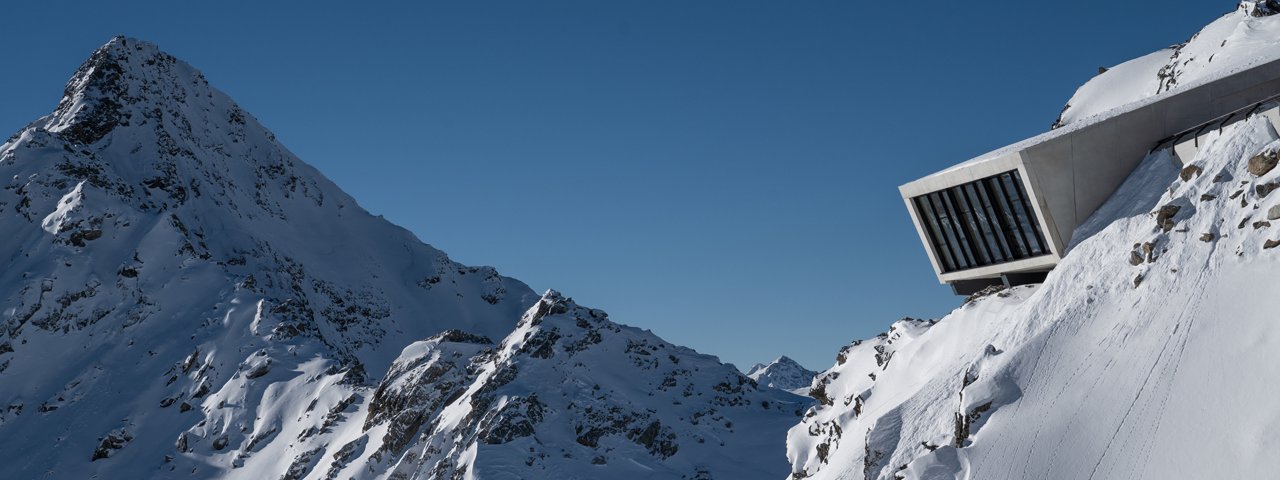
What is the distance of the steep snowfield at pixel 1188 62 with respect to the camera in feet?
151

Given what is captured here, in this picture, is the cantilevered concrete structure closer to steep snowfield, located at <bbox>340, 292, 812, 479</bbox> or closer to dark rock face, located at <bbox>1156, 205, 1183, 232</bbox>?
dark rock face, located at <bbox>1156, 205, 1183, 232</bbox>

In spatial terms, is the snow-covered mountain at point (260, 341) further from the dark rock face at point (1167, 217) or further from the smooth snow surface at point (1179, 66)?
the dark rock face at point (1167, 217)

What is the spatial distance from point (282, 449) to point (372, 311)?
39.9 m

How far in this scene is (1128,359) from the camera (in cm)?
2694

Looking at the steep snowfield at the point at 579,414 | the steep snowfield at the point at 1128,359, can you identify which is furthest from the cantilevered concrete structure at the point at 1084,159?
the steep snowfield at the point at 579,414

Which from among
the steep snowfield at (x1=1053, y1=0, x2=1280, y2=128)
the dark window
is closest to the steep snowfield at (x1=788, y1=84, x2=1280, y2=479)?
the dark window

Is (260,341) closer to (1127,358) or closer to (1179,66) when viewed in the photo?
(1179,66)

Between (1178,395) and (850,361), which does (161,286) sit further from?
(1178,395)

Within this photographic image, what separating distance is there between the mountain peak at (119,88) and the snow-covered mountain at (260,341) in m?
0.25

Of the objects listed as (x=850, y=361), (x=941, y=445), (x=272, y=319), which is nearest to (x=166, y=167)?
(x=272, y=319)

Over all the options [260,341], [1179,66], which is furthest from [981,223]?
[260,341]

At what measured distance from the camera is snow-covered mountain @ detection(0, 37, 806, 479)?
204 feet

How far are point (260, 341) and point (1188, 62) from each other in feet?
214

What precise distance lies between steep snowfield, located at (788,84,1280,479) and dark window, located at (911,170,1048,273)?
2.04m
